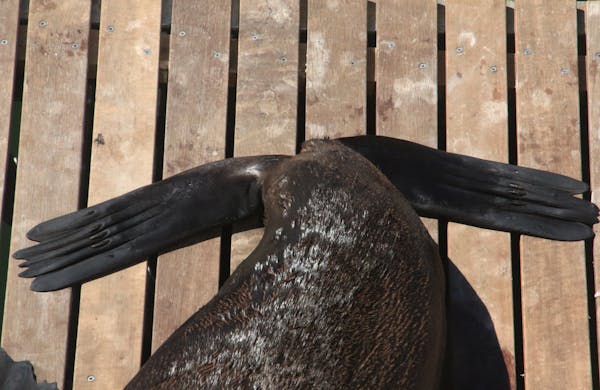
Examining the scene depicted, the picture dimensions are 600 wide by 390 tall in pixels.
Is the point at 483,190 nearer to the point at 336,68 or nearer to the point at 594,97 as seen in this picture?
the point at 594,97

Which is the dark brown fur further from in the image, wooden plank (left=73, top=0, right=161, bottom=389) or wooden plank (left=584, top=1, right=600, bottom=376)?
wooden plank (left=584, top=1, right=600, bottom=376)

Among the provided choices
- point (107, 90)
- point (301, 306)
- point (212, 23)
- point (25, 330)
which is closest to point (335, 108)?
point (212, 23)

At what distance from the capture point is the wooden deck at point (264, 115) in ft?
12.5

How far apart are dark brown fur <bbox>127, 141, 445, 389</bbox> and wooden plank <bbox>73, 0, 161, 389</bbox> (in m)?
0.65

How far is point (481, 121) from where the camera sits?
13.5ft

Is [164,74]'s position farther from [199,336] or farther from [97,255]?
[199,336]

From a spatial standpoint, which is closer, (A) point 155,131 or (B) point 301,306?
(B) point 301,306

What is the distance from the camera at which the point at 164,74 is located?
4.38 metres

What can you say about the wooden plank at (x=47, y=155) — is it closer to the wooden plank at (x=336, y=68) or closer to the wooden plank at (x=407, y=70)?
the wooden plank at (x=336, y=68)

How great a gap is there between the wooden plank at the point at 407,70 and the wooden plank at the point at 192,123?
26.7 inches

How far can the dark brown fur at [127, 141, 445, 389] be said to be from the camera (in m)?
3.00

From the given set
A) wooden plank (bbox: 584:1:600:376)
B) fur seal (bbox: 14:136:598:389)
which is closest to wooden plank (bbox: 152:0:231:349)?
fur seal (bbox: 14:136:598:389)

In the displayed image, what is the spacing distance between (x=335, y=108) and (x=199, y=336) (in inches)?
55.0

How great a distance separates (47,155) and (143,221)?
59 cm
